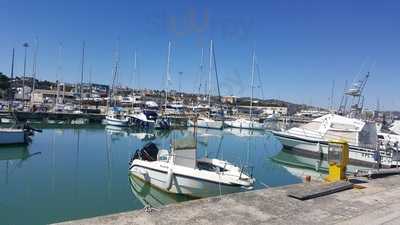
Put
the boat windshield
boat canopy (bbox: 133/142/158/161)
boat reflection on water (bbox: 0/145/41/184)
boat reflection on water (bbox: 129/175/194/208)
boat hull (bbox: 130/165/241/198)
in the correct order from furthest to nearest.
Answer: boat reflection on water (bbox: 0/145/41/184) → boat canopy (bbox: 133/142/158/161) → the boat windshield → boat reflection on water (bbox: 129/175/194/208) → boat hull (bbox: 130/165/241/198)

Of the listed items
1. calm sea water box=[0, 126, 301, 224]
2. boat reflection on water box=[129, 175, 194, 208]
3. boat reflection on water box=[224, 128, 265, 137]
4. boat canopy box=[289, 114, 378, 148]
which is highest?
boat canopy box=[289, 114, 378, 148]

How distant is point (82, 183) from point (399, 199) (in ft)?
42.1

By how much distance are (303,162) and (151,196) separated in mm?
17787

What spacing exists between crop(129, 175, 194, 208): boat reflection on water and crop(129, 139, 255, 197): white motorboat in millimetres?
223

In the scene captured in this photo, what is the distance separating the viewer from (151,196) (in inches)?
560

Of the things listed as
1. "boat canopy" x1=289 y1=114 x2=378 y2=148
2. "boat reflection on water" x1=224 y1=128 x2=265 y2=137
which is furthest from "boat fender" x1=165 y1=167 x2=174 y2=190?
"boat reflection on water" x1=224 y1=128 x2=265 y2=137

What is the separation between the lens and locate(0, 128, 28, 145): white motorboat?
1071 inches

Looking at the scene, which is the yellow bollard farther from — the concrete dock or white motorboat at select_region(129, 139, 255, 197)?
white motorboat at select_region(129, 139, 255, 197)

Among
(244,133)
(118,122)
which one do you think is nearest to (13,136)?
(118,122)

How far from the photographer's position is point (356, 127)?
28.8m

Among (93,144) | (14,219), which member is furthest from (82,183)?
(93,144)

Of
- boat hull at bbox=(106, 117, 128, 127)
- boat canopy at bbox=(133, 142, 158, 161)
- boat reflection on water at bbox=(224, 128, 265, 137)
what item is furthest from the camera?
boat hull at bbox=(106, 117, 128, 127)

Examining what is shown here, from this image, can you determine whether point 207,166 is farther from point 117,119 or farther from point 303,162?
point 117,119

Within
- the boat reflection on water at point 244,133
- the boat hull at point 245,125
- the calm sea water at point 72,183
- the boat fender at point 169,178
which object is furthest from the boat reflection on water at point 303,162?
the boat hull at point 245,125
